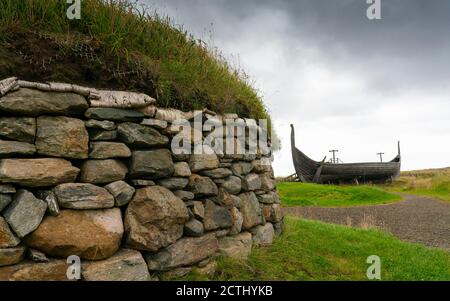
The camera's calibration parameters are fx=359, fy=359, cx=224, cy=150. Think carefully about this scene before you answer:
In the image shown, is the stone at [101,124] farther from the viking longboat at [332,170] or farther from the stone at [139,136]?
the viking longboat at [332,170]

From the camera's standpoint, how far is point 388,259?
5672 mm

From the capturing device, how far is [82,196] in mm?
3080

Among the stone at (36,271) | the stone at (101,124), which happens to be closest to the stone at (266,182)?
the stone at (101,124)

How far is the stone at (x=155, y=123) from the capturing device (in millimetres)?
3582

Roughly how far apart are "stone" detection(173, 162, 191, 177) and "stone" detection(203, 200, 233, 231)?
0.48 m

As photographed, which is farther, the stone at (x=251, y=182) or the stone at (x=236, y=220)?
the stone at (x=251, y=182)

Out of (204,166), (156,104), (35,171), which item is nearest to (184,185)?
(204,166)

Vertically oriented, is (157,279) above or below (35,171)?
below

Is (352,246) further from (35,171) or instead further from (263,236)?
(35,171)

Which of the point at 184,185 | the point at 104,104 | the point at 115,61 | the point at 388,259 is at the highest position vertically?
the point at 115,61

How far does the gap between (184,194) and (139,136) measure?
783 millimetres

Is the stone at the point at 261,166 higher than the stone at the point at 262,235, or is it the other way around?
the stone at the point at 261,166

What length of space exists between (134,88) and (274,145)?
3.95 metres

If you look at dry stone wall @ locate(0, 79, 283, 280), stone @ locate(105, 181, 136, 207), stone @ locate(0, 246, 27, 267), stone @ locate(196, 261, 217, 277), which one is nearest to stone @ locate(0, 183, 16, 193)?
dry stone wall @ locate(0, 79, 283, 280)
